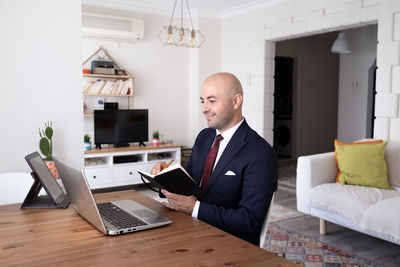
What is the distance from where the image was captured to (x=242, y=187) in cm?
170

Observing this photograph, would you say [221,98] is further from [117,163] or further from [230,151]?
[117,163]

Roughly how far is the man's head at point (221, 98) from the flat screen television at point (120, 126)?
3667 mm

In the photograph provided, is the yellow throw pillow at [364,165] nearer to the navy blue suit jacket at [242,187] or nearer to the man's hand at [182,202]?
the navy blue suit jacket at [242,187]

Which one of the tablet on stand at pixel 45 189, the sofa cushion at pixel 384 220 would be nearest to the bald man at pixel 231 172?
the tablet on stand at pixel 45 189

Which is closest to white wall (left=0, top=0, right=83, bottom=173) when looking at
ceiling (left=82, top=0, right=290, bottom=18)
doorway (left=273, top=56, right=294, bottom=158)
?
ceiling (left=82, top=0, right=290, bottom=18)

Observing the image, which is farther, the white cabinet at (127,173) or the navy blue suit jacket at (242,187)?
the white cabinet at (127,173)

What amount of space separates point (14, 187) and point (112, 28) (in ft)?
12.3

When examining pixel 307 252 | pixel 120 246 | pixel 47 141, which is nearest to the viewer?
pixel 120 246

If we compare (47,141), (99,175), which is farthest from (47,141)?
(99,175)

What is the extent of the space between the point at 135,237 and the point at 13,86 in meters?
2.02

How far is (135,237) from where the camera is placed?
1269 mm

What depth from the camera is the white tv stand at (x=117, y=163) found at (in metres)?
4.97

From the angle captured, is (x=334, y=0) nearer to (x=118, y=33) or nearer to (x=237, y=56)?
(x=237, y=56)

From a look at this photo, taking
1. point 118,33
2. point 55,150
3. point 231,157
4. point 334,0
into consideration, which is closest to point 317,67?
point 334,0
